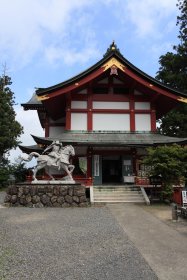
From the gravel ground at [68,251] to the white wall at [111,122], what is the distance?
10678 millimetres

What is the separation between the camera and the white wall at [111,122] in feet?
68.4

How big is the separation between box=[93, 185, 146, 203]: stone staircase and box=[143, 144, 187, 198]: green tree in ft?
5.20

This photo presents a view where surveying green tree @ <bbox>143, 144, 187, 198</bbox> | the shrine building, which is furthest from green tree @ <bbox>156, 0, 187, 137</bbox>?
green tree @ <bbox>143, 144, 187, 198</bbox>

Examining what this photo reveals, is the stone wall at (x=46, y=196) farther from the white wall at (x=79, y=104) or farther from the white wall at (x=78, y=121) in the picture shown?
the white wall at (x=79, y=104)

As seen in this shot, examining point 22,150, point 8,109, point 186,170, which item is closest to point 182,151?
point 186,170

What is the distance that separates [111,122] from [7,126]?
13.5 m

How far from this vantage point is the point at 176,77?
31156 millimetres

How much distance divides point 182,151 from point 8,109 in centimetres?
2124

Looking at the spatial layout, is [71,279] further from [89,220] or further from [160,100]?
[160,100]

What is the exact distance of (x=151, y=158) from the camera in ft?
50.7

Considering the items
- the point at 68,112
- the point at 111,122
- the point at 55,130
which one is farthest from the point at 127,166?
the point at 55,130

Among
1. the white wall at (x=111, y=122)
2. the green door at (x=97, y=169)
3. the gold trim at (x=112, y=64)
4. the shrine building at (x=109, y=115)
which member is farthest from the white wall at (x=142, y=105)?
the green door at (x=97, y=169)

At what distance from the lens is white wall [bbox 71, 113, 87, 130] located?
67.9 ft

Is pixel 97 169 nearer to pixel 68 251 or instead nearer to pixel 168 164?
pixel 168 164
